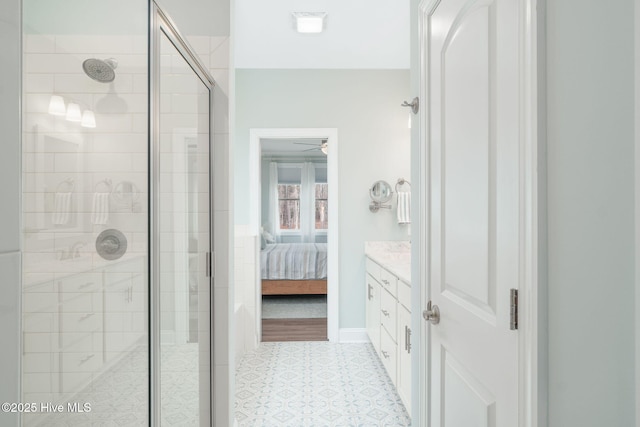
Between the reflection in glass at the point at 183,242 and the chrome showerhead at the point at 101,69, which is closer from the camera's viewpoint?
the chrome showerhead at the point at 101,69

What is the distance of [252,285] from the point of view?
341 centimetres

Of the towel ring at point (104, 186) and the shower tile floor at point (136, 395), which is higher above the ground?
the towel ring at point (104, 186)

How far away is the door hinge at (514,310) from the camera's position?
787 millimetres

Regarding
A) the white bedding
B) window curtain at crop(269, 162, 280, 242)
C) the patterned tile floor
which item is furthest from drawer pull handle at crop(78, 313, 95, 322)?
window curtain at crop(269, 162, 280, 242)

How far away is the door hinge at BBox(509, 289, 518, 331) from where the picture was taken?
787mm

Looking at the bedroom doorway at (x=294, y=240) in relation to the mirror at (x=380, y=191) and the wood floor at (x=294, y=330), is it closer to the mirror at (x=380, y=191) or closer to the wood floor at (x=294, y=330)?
the wood floor at (x=294, y=330)

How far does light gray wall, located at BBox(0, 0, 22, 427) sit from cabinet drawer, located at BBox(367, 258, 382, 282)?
8.50 feet

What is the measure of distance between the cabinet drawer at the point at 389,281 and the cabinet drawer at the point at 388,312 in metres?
0.05

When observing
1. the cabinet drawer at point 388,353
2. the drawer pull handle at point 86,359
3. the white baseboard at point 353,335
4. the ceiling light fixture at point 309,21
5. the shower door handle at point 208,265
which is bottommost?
the white baseboard at point 353,335

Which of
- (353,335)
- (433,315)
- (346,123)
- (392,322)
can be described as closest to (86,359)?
(433,315)

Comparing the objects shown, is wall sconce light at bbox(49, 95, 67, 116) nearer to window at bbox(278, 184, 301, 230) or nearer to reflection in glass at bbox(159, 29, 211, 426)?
reflection in glass at bbox(159, 29, 211, 426)

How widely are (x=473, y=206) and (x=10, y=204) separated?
0.98 meters

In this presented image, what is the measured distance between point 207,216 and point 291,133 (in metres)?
2.04

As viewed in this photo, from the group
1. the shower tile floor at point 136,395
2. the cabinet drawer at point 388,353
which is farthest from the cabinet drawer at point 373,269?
the shower tile floor at point 136,395
